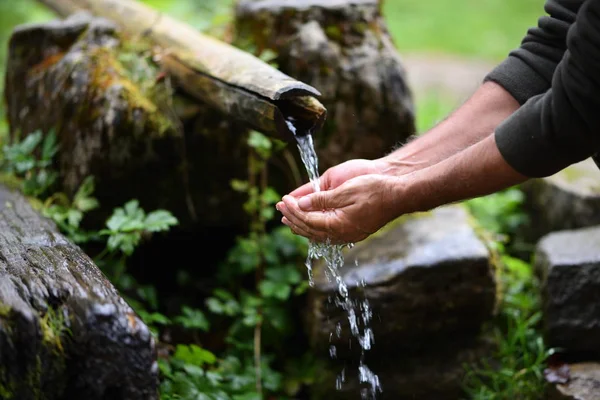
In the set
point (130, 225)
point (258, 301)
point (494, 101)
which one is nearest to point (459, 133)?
point (494, 101)

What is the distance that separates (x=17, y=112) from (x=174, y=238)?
3.52 ft

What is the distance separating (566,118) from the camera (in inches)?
69.6

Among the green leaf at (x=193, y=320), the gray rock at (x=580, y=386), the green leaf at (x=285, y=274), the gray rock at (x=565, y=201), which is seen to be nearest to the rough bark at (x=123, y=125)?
the green leaf at (x=285, y=274)

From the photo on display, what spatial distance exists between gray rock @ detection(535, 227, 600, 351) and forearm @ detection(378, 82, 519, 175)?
97 cm

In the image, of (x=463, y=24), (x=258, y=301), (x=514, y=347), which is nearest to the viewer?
(x=514, y=347)

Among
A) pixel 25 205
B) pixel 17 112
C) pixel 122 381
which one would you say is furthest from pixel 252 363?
pixel 17 112

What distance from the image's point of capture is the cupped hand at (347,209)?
6.91ft

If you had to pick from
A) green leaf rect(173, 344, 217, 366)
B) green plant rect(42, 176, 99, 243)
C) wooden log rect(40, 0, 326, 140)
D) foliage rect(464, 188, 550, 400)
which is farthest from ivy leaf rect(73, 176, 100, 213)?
foliage rect(464, 188, 550, 400)

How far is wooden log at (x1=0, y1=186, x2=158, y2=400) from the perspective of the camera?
1.63 metres

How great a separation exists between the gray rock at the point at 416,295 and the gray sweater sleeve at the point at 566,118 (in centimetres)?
120

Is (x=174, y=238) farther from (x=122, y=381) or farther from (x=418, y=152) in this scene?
(x=122, y=381)

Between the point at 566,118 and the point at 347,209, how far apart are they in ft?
2.29

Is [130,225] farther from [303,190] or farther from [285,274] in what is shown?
[285,274]

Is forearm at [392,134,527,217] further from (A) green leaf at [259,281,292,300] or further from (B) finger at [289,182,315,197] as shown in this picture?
(A) green leaf at [259,281,292,300]
